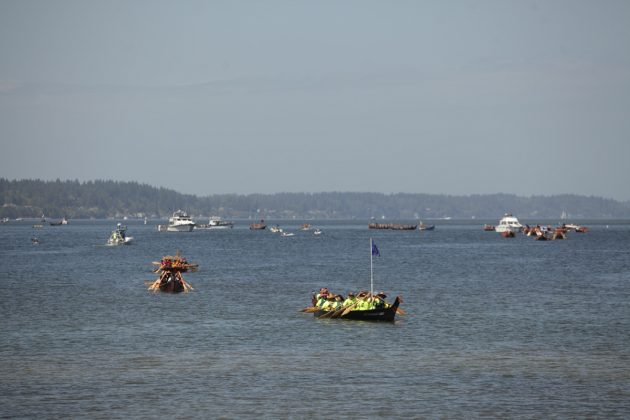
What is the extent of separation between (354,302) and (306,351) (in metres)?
12.8

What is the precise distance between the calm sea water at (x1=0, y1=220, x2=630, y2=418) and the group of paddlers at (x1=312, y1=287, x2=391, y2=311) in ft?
4.66

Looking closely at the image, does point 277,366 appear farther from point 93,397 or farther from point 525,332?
point 525,332

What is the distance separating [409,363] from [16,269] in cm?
8514

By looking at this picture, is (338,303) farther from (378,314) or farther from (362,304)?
(378,314)

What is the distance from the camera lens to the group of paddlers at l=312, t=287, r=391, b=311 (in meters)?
61.1

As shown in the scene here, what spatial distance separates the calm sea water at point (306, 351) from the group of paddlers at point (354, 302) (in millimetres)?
1419

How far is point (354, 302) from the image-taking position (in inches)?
A: 2447

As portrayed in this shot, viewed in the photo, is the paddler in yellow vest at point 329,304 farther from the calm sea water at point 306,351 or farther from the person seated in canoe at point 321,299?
the calm sea water at point 306,351

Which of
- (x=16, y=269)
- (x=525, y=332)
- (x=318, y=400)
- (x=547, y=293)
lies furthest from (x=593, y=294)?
(x=16, y=269)

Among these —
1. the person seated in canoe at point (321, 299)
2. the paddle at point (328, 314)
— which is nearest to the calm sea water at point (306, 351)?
the person seated in canoe at point (321, 299)

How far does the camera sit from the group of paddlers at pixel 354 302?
61094 mm

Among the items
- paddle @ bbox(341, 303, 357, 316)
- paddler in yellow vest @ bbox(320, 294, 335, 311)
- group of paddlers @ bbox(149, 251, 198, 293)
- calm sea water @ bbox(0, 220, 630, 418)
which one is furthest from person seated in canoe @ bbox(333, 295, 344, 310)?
group of paddlers @ bbox(149, 251, 198, 293)

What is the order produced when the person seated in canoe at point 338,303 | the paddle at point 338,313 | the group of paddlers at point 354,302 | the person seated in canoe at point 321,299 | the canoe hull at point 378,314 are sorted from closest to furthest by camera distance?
the canoe hull at point 378,314 < the group of paddlers at point 354,302 < the paddle at point 338,313 < the person seated in canoe at point 338,303 < the person seated in canoe at point 321,299

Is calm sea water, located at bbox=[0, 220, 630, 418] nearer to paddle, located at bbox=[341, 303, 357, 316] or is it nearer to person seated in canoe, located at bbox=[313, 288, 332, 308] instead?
paddle, located at bbox=[341, 303, 357, 316]
